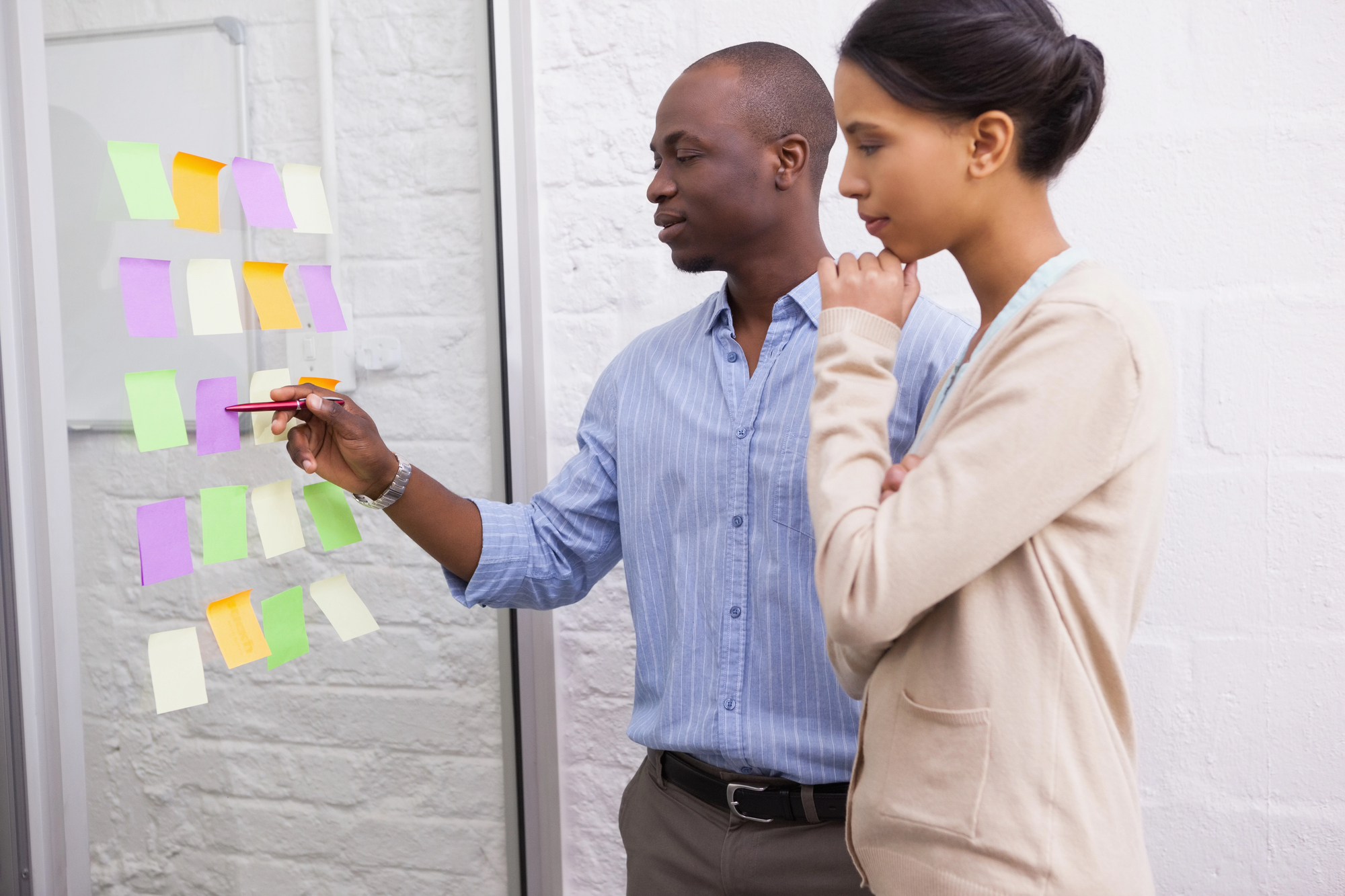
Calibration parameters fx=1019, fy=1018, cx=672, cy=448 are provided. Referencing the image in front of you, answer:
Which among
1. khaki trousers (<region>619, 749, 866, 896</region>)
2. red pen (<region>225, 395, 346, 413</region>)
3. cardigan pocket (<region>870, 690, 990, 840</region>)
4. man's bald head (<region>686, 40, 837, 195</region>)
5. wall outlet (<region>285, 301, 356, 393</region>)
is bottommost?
khaki trousers (<region>619, 749, 866, 896</region>)

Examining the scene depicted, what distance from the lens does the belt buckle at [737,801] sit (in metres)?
0.95

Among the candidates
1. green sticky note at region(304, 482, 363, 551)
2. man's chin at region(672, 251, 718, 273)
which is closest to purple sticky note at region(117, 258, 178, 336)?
green sticky note at region(304, 482, 363, 551)

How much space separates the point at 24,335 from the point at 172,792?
43 cm

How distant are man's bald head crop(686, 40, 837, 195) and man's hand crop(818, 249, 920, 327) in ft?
1.13

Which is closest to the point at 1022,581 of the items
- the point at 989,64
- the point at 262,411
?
the point at 989,64

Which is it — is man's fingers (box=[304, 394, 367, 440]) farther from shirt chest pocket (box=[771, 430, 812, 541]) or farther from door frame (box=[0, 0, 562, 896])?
shirt chest pocket (box=[771, 430, 812, 541])

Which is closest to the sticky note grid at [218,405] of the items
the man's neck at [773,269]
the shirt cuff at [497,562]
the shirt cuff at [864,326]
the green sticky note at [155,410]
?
the green sticky note at [155,410]

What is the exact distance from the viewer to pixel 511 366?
1315 mm

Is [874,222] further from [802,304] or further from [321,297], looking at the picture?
[321,297]

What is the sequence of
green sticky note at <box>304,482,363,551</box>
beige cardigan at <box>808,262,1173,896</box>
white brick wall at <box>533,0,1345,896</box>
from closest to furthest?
beige cardigan at <box>808,262,1173,896</box>, green sticky note at <box>304,482,363,551</box>, white brick wall at <box>533,0,1345,896</box>

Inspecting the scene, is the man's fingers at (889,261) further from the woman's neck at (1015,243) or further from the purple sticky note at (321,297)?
the purple sticky note at (321,297)

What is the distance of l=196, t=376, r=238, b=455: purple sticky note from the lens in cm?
87

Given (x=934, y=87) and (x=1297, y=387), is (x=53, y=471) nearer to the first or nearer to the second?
(x=934, y=87)

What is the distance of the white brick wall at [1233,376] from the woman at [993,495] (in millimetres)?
546
